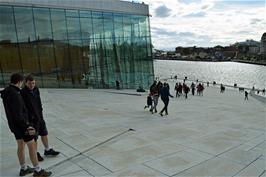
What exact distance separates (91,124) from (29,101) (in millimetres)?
4470

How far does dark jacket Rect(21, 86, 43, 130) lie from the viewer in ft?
17.6

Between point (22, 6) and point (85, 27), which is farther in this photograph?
point (85, 27)

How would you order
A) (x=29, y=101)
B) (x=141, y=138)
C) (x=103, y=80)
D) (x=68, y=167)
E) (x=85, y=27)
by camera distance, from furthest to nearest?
(x=103, y=80)
(x=85, y=27)
(x=141, y=138)
(x=68, y=167)
(x=29, y=101)

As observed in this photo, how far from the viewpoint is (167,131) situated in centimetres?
904

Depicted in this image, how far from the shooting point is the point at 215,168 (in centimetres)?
596

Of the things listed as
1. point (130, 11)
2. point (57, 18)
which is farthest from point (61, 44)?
point (130, 11)

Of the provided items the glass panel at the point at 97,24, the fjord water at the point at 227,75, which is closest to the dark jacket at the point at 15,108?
the glass panel at the point at 97,24

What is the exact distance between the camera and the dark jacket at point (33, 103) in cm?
536

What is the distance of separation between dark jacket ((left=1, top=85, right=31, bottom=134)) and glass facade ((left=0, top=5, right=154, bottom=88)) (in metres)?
18.5

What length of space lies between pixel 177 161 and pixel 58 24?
70.9ft

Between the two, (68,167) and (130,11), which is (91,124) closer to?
(68,167)

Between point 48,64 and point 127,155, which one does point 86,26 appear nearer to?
point 48,64

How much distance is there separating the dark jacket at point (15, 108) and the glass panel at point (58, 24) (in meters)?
21.1

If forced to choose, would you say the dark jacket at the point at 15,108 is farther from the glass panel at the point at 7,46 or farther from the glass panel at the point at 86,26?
the glass panel at the point at 86,26
